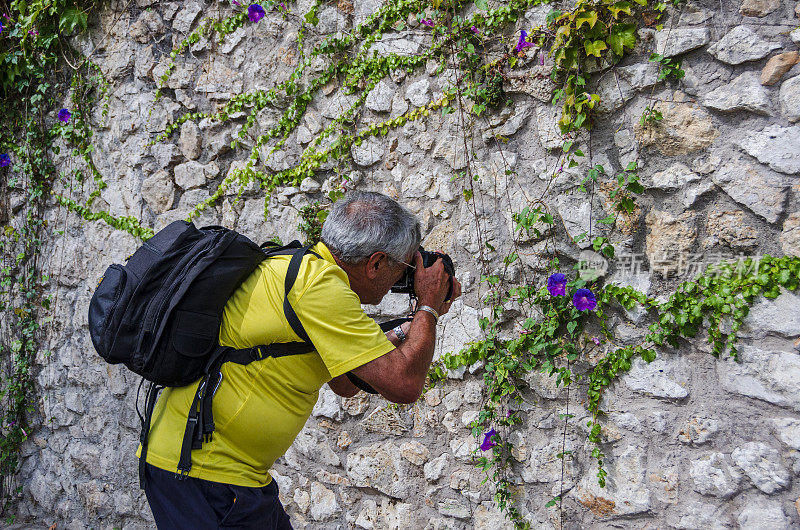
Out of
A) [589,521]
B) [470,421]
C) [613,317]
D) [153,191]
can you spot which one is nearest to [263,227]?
[153,191]

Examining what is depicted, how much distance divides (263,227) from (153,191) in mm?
829

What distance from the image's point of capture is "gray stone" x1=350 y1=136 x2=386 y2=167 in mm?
2625

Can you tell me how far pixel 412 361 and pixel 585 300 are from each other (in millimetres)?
758

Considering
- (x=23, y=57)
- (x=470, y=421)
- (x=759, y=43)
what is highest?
(x=23, y=57)

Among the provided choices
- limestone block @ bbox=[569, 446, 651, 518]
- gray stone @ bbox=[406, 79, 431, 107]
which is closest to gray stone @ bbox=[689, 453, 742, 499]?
limestone block @ bbox=[569, 446, 651, 518]

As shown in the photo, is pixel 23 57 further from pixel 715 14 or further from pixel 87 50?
pixel 715 14

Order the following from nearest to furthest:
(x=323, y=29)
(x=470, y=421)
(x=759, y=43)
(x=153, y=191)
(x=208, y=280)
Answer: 1. (x=208, y=280)
2. (x=759, y=43)
3. (x=470, y=421)
4. (x=323, y=29)
5. (x=153, y=191)

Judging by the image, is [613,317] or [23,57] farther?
[23,57]

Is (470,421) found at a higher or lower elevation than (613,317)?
lower

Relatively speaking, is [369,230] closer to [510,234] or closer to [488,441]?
[510,234]

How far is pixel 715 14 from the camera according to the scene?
5.89 feet

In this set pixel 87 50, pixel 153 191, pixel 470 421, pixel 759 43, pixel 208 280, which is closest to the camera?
pixel 208 280

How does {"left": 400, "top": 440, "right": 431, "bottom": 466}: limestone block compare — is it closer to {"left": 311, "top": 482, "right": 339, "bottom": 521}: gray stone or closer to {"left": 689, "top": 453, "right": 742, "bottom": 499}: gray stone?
{"left": 311, "top": 482, "right": 339, "bottom": 521}: gray stone

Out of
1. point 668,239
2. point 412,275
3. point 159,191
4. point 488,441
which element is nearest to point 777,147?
point 668,239
